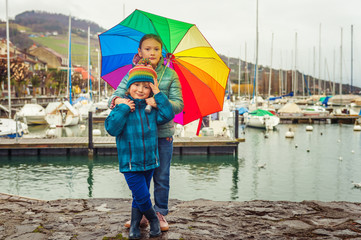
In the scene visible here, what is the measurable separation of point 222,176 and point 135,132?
42.2 feet

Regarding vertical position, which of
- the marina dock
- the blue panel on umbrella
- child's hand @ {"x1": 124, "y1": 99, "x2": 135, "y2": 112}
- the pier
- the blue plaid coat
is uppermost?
the blue panel on umbrella

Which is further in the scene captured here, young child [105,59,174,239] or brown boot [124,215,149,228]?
brown boot [124,215,149,228]

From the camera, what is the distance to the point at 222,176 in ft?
54.1

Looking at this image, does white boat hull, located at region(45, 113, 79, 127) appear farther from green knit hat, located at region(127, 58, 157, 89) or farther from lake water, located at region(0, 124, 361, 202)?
green knit hat, located at region(127, 58, 157, 89)

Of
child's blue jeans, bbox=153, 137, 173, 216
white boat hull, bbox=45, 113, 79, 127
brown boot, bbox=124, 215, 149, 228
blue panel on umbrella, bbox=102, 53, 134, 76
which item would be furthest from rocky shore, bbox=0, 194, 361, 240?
white boat hull, bbox=45, 113, 79, 127

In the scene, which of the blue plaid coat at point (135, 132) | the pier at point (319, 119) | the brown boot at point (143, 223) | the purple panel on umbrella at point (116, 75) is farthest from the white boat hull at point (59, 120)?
the blue plaid coat at point (135, 132)

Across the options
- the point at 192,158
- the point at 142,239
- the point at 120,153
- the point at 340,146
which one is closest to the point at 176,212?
the point at 142,239

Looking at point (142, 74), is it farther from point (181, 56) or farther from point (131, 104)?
point (181, 56)

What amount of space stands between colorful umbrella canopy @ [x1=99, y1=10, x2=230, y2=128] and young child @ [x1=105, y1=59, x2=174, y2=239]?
0.73 meters

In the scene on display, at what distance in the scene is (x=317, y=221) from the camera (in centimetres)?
522

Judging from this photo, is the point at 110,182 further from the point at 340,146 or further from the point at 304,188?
the point at 340,146

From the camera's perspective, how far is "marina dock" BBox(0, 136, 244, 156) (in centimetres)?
1962

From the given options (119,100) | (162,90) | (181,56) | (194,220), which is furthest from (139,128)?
(194,220)

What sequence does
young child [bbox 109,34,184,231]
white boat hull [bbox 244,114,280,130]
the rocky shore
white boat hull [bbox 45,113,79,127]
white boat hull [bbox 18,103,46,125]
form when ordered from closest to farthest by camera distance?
young child [bbox 109,34,184,231] → the rocky shore → white boat hull [bbox 244,114,280,130] → white boat hull [bbox 45,113,79,127] → white boat hull [bbox 18,103,46,125]
